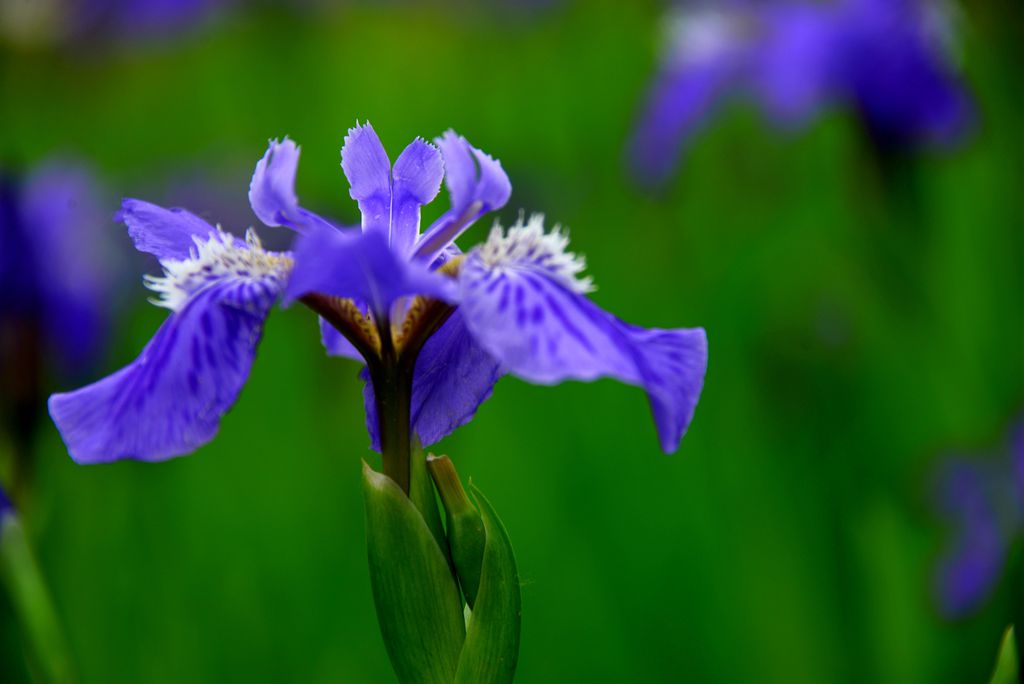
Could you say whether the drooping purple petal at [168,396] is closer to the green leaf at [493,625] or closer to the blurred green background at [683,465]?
the green leaf at [493,625]

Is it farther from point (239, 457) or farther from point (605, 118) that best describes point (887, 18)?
point (239, 457)

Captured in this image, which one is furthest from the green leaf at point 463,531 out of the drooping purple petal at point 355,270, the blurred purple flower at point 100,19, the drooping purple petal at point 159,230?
the blurred purple flower at point 100,19

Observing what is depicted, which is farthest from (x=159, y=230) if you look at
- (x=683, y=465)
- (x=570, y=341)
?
(x=683, y=465)

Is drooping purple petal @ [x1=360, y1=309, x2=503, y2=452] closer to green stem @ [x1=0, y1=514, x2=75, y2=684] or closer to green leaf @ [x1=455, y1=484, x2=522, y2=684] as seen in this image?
green leaf @ [x1=455, y1=484, x2=522, y2=684]

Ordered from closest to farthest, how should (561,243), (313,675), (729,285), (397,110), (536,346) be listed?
(536,346), (561,243), (313,675), (729,285), (397,110)

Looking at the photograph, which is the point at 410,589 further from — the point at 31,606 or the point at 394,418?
the point at 31,606

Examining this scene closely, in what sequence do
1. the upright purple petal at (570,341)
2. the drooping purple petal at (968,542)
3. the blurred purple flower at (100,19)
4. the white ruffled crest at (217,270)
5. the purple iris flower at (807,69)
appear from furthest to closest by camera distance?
the blurred purple flower at (100,19), the purple iris flower at (807,69), the drooping purple petal at (968,542), the white ruffled crest at (217,270), the upright purple petal at (570,341)

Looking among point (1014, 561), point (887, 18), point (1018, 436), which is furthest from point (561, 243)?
point (887, 18)
